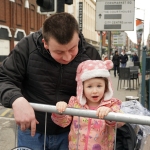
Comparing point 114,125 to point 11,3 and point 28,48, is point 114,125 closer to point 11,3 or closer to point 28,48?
point 28,48

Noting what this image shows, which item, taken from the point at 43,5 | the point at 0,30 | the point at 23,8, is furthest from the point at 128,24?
the point at 23,8

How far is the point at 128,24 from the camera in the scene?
6.62 metres

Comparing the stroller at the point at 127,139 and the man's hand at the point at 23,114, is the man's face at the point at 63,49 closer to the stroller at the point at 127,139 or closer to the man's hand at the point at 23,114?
the man's hand at the point at 23,114

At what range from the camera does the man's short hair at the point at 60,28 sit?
165 cm

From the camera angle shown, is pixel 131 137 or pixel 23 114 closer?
pixel 23 114

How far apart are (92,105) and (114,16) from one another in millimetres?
5033

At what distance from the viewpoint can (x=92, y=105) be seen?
196cm

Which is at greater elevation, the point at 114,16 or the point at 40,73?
the point at 114,16

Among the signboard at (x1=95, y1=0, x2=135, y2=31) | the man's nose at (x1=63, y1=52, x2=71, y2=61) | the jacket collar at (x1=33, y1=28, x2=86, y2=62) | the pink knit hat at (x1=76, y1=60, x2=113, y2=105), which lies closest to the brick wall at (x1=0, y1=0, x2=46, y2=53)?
the signboard at (x1=95, y1=0, x2=135, y2=31)

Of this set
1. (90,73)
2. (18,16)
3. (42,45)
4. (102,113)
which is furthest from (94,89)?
(18,16)

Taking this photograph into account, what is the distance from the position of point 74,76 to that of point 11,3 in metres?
20.7

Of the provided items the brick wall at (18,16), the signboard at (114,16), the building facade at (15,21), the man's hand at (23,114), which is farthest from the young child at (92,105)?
the brick wall at (18,16)

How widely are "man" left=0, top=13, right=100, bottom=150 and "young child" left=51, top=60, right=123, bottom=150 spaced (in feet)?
0.41

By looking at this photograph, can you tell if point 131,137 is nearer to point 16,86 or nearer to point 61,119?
point 61,119
